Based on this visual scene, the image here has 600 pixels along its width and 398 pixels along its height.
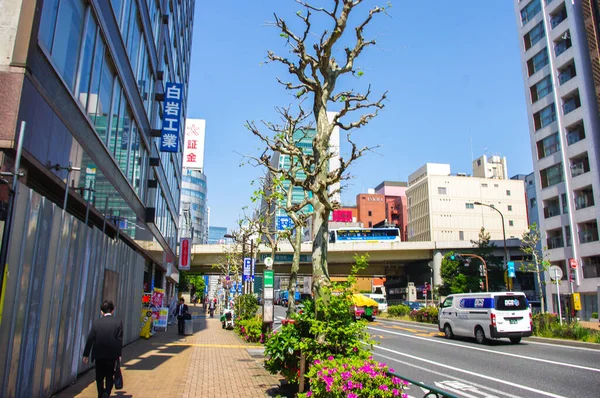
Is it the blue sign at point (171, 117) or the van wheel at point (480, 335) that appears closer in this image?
the van wheel at point (480, 335)

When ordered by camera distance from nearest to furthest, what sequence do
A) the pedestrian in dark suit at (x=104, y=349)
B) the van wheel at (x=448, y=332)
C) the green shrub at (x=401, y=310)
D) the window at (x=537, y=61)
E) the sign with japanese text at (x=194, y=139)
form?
the pedestrian in dark suit at (x=104, y=349) → the van wheel at (x=448, y=332) → the green shrub at (x=401, y=310) → the sign with japanese text at (x=194, y=139) → the window at (x=537, y=61)

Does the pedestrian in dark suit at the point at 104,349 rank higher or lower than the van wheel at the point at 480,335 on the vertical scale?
higher

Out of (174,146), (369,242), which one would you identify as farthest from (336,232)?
(174,146)

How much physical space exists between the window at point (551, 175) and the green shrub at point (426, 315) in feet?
75.6

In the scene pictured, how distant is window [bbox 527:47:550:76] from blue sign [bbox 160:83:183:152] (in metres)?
40.2

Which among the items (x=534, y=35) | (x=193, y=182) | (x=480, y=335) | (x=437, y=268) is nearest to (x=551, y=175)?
(x=534, y=35)

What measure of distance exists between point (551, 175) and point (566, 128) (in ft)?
16.7

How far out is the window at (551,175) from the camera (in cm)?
4575

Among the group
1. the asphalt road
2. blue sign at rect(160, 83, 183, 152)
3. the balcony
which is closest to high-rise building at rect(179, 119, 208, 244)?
blue sign at rect(160, 83, 183, 152)

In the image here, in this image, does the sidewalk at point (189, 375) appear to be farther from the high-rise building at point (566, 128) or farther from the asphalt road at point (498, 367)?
the high-rise building at point (566, 128)

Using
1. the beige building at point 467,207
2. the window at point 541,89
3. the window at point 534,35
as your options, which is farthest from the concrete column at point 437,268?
the beige building at point 467,207

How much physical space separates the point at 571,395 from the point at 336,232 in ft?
168

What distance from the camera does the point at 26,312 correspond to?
267 inches

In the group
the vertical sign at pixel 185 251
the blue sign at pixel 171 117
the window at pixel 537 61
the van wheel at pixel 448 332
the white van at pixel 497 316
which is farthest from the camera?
the window at pixel 537 61
